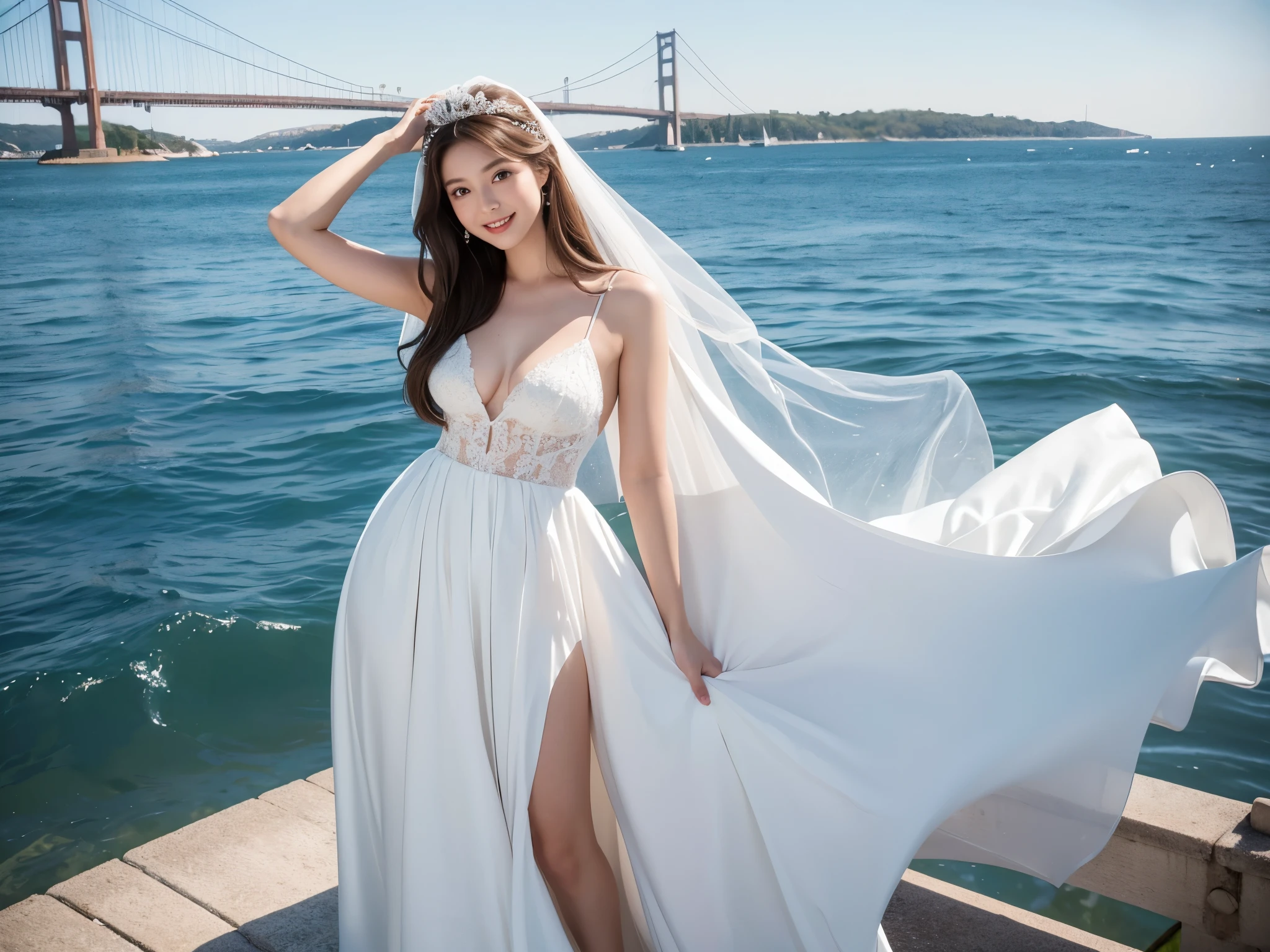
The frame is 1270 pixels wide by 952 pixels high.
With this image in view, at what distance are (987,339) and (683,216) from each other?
70.3ft

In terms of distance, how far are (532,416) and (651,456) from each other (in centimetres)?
24

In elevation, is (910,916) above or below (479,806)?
below

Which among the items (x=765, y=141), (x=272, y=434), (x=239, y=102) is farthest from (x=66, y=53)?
(x=765, y=141)

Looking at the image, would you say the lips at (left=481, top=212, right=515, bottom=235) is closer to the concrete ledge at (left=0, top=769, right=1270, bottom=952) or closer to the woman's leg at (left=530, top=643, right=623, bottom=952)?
the woman's leg at (left=530, top=643, right=623, bottom=952)

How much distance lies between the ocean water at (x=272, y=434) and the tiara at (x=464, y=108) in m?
2.87

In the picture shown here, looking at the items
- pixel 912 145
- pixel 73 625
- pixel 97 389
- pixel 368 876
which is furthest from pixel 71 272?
pixel 912 145

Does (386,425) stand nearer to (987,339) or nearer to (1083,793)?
(987,339)

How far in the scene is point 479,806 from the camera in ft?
5.97

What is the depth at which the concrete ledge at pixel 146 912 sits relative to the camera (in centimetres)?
211

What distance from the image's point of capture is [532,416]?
74.8 inches

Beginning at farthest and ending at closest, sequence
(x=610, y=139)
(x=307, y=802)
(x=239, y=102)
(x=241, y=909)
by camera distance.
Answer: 1. (x=610, y=139)
2. (x=239, y=102)
3. (x=307, y=802)
4. (x=241, y=909)

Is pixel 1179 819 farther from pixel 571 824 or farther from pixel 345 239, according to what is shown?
pixel 345 239

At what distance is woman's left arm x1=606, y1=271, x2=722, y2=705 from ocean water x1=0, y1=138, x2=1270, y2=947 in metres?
2.11

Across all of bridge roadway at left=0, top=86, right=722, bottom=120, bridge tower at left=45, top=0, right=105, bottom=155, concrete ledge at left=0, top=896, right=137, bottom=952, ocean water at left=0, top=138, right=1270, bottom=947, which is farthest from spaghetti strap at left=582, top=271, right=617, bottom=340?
bridge tower at left=45, top=0, right=105, bottom=155
